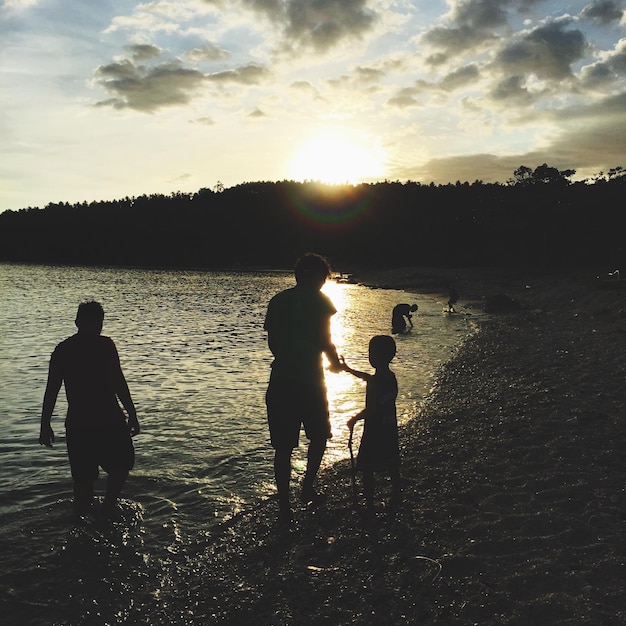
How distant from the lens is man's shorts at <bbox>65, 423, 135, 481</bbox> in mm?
5156

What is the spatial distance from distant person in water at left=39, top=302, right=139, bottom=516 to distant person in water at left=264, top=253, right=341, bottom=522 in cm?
144

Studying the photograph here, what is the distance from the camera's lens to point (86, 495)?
5.46m

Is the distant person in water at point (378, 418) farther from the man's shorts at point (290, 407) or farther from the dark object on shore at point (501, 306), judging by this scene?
the dark object on shore at point (501, 306)

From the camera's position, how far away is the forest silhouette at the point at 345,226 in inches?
2606

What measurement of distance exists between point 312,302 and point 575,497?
10.3 feet

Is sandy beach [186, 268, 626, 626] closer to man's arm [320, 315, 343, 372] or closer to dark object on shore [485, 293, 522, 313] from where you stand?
man's arm [320, 315, 343, 372]

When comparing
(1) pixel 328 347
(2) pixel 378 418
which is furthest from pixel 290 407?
(2) pixel 378 418

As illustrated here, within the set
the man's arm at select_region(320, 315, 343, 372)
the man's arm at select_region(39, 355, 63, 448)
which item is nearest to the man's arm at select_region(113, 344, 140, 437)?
the man's arm at select_region(39, 355, 63, 448)

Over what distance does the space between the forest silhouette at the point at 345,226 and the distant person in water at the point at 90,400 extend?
168 feet

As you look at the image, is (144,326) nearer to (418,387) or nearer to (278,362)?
(418,387)

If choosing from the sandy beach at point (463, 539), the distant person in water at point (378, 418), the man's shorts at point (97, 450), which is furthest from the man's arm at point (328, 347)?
the man's shorts at point (97, 450)

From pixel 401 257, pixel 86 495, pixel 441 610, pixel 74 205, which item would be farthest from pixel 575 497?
pixel 74 205

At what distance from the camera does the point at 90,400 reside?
5125 millimetres

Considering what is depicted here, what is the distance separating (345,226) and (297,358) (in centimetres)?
Result: 11527
